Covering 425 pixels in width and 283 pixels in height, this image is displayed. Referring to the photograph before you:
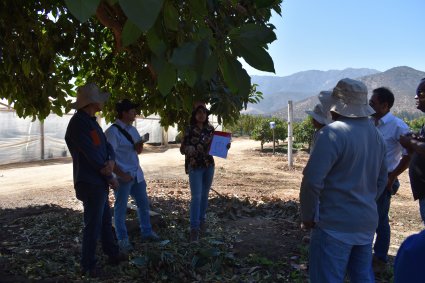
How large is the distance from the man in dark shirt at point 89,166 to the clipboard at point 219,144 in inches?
54.2

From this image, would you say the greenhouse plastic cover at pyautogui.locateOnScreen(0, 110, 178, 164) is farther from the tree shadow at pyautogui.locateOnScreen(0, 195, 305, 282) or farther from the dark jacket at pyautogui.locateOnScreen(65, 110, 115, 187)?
the dark jacket at pyautogui.locateOnScreen(65, 110, 115, 187)

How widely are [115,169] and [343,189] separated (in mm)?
2490

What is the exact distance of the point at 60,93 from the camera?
4188mm

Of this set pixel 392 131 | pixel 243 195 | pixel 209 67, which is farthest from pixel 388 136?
pixel 243 195

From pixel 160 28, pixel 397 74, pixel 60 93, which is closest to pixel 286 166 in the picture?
pixel 60 93

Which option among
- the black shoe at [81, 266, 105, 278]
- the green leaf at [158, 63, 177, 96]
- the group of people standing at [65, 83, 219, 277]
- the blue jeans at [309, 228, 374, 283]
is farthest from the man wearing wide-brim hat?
the black shoe at [81, 266, 105, 278]

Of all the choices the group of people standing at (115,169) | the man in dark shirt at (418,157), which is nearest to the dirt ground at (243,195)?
the group of people standing at (115,169)

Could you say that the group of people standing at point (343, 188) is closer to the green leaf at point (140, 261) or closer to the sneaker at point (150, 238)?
the green leaf at point (140, 261)

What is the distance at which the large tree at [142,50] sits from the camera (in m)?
1.04

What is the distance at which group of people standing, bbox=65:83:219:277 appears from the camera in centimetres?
344

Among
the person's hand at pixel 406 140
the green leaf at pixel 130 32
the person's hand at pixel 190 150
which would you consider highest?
the green leaf at pixel 130 32

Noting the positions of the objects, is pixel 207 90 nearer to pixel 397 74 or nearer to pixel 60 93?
pixel 60 93

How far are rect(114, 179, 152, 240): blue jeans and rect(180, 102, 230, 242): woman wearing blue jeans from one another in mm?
531

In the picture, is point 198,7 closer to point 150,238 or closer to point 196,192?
point 196,192
